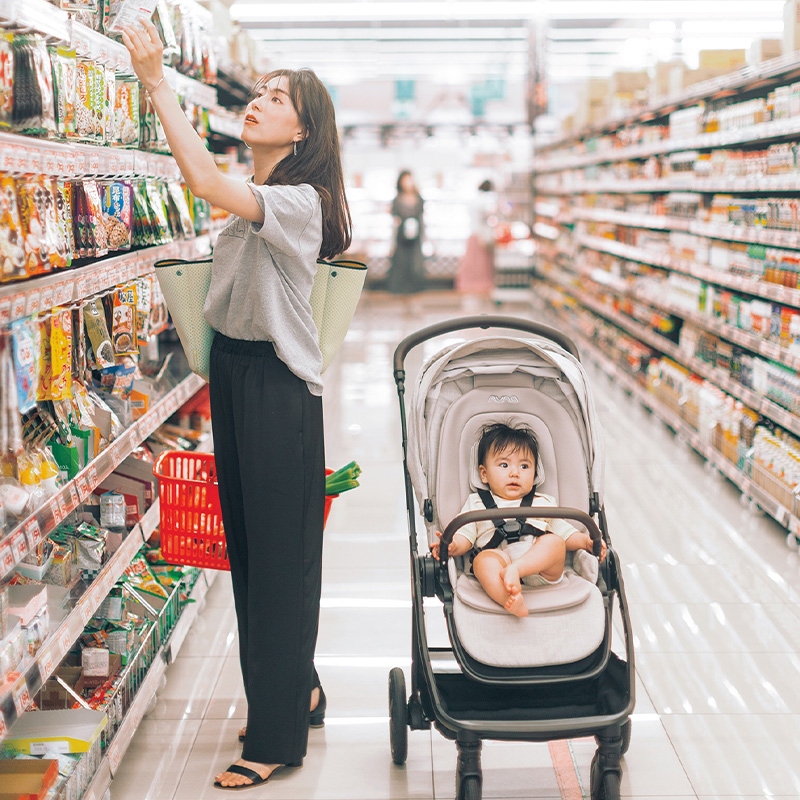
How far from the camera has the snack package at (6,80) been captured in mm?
1827

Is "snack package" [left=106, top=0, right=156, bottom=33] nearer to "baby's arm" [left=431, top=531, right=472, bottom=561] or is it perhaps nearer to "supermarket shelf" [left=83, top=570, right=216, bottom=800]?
"baby's arm" [left=431, top=531, right=472, bottom=561]

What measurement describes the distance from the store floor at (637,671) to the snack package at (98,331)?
44.8 inches

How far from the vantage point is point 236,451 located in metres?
2.55

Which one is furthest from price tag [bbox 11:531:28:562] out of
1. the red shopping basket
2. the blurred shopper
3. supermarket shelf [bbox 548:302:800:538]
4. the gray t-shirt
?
the blurred shopper

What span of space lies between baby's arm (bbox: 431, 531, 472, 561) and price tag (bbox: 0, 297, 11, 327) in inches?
46.6

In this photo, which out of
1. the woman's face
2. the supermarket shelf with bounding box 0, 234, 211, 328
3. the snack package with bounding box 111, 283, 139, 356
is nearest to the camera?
the supermarket shelf with bounding box 0, 234, 211, 328

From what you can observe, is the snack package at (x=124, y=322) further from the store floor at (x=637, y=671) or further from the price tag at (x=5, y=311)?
the store floor at (x=637, y=671)

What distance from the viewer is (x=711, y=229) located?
19.1ft

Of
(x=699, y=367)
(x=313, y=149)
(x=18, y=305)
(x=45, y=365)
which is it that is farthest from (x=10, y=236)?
(x=699, y=367)

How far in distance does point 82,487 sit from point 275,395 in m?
0.51

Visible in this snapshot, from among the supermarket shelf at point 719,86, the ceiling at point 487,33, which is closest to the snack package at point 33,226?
the supermarket shelf at point 719,86

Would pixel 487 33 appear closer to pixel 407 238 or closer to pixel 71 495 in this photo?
pixel 407 238

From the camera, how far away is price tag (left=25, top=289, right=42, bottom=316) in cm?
195

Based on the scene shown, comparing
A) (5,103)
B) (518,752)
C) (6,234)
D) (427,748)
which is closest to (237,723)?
(427,748)
